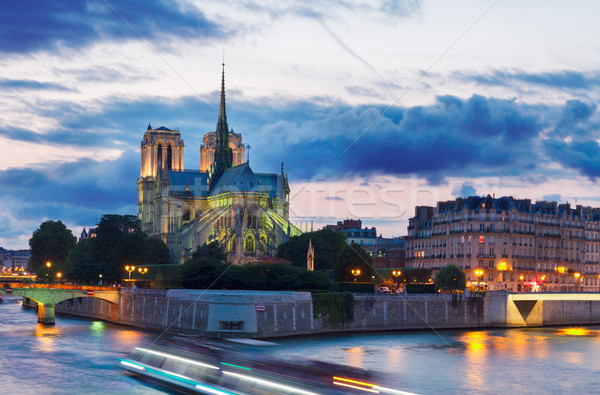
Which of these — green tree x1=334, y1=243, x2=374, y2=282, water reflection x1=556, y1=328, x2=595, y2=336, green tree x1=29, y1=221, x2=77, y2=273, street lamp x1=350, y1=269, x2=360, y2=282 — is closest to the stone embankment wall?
water reflection x1=556, y1=328, x2=595, y2=336

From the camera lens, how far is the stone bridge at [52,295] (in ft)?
220

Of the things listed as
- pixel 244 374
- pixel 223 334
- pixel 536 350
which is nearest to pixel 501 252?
pixel 536 350

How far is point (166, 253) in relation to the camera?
101438 mm

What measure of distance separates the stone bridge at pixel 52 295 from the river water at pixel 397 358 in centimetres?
123

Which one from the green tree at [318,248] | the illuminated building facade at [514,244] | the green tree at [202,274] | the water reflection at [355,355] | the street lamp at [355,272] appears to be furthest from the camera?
the green tree at [318,248]

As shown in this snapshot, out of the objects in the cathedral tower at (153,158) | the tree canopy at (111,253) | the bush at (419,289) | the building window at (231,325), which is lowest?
the building window at (231,325)

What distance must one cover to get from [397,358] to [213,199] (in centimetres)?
7922

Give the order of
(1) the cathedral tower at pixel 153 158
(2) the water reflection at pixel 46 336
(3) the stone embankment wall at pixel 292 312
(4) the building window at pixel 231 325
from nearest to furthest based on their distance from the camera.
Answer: (2) the water reflection at pixel 46 336 < (4) the building window at pixel 231 325 < (3) the stone embankment wall at pixel 292 312 < (1) the cathedral tower at pixel 153 158

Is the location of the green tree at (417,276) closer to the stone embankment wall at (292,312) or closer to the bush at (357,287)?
the bush at (357,287)

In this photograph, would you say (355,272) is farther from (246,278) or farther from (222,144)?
(222,144)

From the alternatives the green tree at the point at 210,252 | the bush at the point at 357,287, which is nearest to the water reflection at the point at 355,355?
the bush at the point at 357,287

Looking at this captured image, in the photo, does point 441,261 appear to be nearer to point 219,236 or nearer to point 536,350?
point 219,236

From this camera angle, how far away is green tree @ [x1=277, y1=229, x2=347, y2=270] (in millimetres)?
92375

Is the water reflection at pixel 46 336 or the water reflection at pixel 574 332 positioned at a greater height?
the water reflection at pixel 574 332
